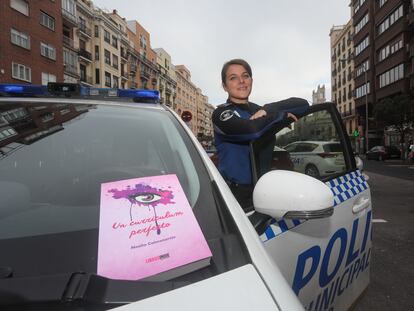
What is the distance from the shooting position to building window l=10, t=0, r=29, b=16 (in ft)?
80.3

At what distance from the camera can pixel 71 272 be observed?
2.77 feet

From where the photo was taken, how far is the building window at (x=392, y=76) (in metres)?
33.3

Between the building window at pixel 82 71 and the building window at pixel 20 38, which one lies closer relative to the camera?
the building window at pixel 20 38

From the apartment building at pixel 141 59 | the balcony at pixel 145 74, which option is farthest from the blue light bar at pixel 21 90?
the balcony at pixel 145 74

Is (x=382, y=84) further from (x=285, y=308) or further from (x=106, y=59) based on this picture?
(x=285, y=308)

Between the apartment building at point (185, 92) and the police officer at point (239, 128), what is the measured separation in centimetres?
8102

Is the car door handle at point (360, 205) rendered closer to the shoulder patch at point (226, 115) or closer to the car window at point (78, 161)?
the shoulder patch at point (226, 115)

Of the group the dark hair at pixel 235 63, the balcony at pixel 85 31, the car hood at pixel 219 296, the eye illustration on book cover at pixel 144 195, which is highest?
the balcony at pixel 85 31

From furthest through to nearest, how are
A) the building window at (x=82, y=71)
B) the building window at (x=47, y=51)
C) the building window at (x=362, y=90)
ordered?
the building window at (x=362, y=90), the building window at (x=82, y=71), the building window at (x=47, y=51)

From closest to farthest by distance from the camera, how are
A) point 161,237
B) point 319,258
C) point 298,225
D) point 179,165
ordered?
point 161,237 < point 179,165 < point 298,225 < point 319,258

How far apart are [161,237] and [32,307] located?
0.35 meters

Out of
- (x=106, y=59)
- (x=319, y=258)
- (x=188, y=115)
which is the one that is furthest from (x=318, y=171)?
(x=106, y=59)

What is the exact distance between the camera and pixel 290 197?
123 centimetres

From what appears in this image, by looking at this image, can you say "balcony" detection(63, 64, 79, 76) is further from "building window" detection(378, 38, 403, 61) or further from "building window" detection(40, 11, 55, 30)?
"building window" detection(378, 38, 403, 61)
